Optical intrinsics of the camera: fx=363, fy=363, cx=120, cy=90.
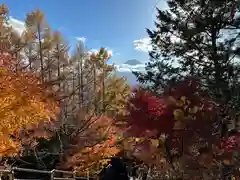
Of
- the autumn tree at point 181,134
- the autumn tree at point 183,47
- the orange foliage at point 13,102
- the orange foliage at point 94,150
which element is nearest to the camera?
the autumn tree at point 181,134

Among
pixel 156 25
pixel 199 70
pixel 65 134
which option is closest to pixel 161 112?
pixel 199 70

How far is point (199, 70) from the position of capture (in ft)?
46.6

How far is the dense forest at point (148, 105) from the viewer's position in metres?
4.91

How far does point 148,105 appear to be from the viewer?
672cm

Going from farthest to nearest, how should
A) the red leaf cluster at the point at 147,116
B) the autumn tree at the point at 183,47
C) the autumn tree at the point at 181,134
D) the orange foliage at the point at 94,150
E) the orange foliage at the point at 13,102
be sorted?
the orange foliage at the point at 94,150 < the autumn tree at the point at 183,47 < the orange foliage at the point at 13,102 < the red leaf cluster at the point at 147,116 < the autumn tree at the point at 181,134

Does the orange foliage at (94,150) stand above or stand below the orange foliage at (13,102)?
below

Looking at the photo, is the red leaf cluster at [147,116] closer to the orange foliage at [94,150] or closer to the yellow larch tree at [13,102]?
the yellow larch tree at [13,102]

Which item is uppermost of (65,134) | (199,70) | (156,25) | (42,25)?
(42,25)

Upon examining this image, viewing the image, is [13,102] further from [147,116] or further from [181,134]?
[181,134]

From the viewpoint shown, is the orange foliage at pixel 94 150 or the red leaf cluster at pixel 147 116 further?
the orange foliage at pixel 94 150

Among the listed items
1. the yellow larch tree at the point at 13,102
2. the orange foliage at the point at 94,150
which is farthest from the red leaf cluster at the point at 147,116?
the orange foliage at the point at 94,150

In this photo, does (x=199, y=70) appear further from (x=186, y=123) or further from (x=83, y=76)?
(x=83, y=76)

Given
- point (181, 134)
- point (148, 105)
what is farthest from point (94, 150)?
point (181, 134)

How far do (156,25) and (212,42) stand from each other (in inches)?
146
